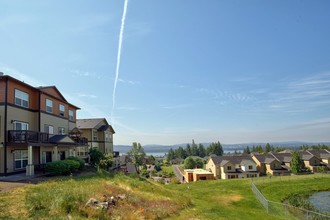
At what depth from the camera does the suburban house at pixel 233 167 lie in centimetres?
6028

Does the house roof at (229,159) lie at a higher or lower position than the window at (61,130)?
lower

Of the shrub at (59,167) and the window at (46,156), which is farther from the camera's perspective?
the window at (46,156)

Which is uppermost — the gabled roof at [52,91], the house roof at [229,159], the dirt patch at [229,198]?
the gabled roof at [52,91]

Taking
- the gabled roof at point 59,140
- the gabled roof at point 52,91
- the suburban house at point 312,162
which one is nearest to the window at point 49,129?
the gabled roof at point 59,140

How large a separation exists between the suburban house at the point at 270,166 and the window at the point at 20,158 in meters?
56.5

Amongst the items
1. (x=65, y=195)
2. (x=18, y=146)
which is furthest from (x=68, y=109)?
(x=65, y=195)

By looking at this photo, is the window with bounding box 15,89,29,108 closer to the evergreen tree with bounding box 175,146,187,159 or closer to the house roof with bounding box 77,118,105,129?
the house roof with bounding box 77,118,105,129

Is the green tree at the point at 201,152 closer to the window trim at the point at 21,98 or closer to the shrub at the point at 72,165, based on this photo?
the shrub at the point at 72,165

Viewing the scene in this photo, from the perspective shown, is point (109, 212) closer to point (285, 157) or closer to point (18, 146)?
point (18, 146)

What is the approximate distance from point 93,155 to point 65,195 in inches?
1037

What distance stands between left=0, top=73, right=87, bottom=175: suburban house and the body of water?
30.1 m

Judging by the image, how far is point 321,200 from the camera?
33.5m

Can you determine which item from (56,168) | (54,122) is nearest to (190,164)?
(54,122)

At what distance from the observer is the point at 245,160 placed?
2512 inches
